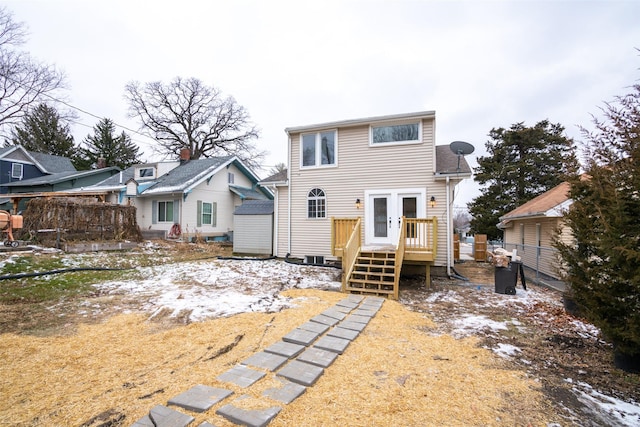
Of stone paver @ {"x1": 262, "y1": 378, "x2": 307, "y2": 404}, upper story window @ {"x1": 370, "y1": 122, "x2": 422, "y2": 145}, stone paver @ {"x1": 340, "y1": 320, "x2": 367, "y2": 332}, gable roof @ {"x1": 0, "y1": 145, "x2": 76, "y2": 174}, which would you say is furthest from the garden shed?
gable roof @ {"x1": 0, "y1": 145, "x2": 76, "y2": 174}

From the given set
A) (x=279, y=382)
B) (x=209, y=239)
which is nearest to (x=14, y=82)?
(x=209, y=239)

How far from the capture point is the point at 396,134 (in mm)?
9570

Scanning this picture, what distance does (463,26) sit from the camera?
939 centimetres

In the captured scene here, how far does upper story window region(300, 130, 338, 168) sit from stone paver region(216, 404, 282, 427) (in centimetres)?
869

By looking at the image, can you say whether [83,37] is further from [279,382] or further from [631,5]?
[631,5]

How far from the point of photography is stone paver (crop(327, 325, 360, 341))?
154 inches

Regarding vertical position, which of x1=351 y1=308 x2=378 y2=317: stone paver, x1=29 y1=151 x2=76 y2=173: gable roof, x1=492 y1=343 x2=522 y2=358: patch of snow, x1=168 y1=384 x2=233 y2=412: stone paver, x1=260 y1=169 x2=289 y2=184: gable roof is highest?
x1=29 y1=151 x2=76 y2=173: gable roof

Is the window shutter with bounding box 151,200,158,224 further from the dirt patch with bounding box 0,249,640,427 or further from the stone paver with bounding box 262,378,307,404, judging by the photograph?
the stone paver with bounding box 262,378,307,404

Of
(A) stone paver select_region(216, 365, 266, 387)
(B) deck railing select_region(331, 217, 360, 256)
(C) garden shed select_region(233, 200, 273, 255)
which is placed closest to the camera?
(A) stone paver select_region(216, 365, 266, 387)

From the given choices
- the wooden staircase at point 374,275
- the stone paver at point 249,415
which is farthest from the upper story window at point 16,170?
the stone paver at point 249,415

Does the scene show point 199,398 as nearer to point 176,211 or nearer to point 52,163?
point 176,211

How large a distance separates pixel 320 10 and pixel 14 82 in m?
18.5

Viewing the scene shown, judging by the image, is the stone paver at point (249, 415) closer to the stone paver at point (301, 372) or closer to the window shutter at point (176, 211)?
the stone paver at point (301, 372)

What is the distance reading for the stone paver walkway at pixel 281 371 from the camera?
216 centimetres
